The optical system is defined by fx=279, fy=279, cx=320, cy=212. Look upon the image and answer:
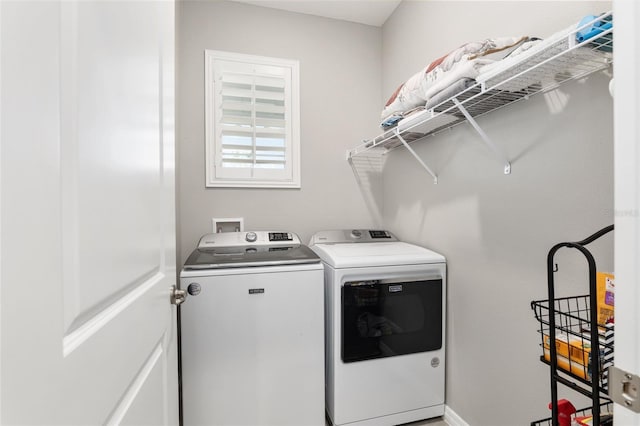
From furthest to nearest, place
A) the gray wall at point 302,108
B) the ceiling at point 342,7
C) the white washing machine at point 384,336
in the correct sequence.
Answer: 1. the ceiling at point 342,7
2. the gray wall at point 302,108
3. the white washing machine at point 384,336

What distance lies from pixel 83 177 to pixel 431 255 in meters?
1.61

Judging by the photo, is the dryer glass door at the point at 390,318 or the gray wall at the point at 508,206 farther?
the dryer glass door at the point at 390,318

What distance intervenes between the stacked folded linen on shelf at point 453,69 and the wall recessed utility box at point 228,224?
51.5 inches

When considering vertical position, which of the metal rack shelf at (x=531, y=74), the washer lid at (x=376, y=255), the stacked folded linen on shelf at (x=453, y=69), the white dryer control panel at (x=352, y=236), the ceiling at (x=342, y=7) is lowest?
the washer lid at (x=376, y=255)

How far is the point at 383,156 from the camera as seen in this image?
2354mm

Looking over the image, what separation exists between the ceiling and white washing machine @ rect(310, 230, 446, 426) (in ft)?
6.12

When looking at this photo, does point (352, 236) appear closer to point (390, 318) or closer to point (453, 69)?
point (390, 318)

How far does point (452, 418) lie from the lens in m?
1.60

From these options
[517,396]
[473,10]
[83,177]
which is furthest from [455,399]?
[473,10]

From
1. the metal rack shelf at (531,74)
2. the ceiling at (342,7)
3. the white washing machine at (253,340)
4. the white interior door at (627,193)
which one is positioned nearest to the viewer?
the white interior door at (627,193)

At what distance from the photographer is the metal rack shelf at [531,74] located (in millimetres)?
758

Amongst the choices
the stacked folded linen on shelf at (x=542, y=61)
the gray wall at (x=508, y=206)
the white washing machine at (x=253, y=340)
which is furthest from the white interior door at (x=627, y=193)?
the white washing machine at (x=253, y=340)

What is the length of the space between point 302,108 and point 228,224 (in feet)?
3.51

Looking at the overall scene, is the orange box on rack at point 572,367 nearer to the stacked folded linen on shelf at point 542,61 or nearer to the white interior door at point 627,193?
the white interior door at point 627,193
